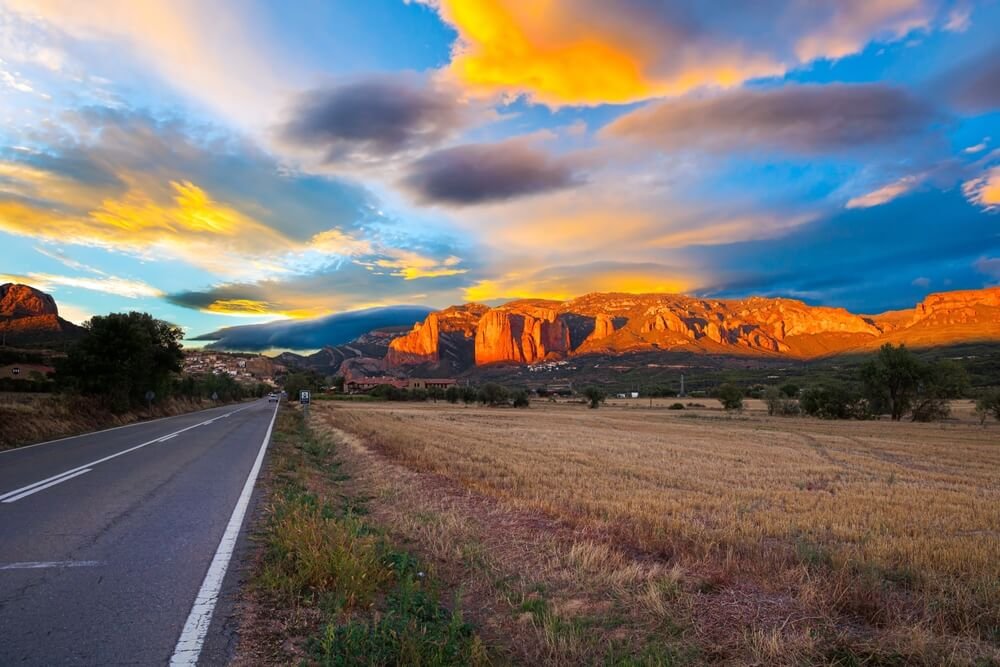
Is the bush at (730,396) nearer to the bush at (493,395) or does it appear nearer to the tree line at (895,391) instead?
the tree line at (895,391)

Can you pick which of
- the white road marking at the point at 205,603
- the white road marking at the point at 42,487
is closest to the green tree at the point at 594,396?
the white road marking at the point at 42,487

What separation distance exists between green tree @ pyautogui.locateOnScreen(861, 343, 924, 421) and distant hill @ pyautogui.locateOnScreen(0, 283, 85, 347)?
367ft

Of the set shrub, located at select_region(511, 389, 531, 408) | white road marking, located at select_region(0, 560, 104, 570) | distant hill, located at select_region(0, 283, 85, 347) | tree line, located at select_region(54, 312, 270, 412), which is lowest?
shrub, located at select_region(511, 389, 531, 408)

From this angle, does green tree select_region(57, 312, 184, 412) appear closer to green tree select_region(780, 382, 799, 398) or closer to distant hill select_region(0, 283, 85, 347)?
distant hill select_region(0, 283, 85, 347)

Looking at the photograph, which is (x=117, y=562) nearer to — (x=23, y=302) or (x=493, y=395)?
(x=493, y=395)

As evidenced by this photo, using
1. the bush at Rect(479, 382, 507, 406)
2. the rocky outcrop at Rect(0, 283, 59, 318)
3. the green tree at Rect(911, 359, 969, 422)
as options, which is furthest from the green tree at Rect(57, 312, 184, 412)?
the rocky outcrop at Rect(0, 283, 59, 318)

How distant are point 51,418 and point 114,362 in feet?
34.2

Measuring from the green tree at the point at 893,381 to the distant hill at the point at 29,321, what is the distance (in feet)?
367

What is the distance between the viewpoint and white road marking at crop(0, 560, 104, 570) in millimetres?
6309

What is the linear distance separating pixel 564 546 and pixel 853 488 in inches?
447

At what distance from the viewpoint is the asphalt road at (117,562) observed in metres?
4.46

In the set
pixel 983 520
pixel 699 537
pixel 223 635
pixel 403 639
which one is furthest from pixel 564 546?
pixel 983 520

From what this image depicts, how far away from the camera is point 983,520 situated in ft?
34.9

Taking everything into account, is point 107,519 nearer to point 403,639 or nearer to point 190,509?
point 190,509
